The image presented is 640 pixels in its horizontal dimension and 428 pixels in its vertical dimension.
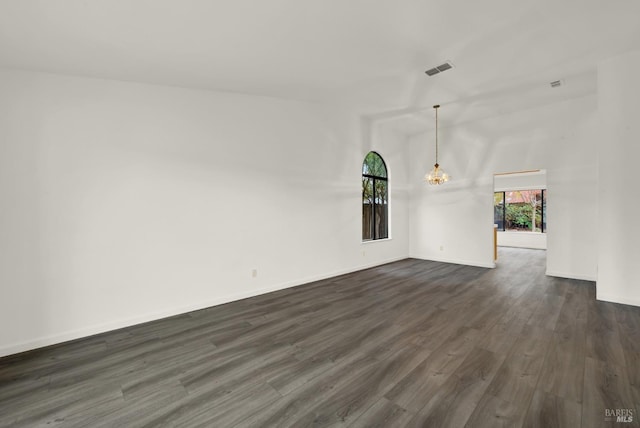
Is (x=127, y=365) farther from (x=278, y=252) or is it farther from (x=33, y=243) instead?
(x=278, y=252)

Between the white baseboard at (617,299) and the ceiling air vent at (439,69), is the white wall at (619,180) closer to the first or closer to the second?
the white baseboard at (617,299)

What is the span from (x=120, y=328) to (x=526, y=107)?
7679 mm

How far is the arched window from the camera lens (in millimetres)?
6279

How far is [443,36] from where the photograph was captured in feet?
9.37

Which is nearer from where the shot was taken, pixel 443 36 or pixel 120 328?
pixel 443 36

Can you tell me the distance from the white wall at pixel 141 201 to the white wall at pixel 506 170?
345 cm

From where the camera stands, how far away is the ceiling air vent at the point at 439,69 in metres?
3.48

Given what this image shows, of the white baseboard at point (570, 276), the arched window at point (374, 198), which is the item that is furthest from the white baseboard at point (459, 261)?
the arched window at point (374, 198)

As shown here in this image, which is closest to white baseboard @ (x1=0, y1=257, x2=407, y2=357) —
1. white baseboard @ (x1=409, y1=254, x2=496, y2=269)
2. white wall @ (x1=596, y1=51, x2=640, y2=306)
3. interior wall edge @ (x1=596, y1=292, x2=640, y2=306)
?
white baseboard @ (x1=409, y1=254, x2=496, y2=269)

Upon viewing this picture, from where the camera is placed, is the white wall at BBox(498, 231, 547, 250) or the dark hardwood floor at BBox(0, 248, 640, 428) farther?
the white wall at BBox(498, 231, 547, 250)

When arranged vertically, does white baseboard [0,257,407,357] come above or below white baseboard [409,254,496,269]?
below

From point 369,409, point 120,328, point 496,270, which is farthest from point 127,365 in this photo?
point 496,270

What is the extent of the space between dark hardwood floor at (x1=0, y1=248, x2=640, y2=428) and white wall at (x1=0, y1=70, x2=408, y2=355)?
0.42 meters

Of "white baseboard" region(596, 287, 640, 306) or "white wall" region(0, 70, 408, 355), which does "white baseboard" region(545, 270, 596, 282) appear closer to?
"white baseboard" region(596, 287, 640, 306)
